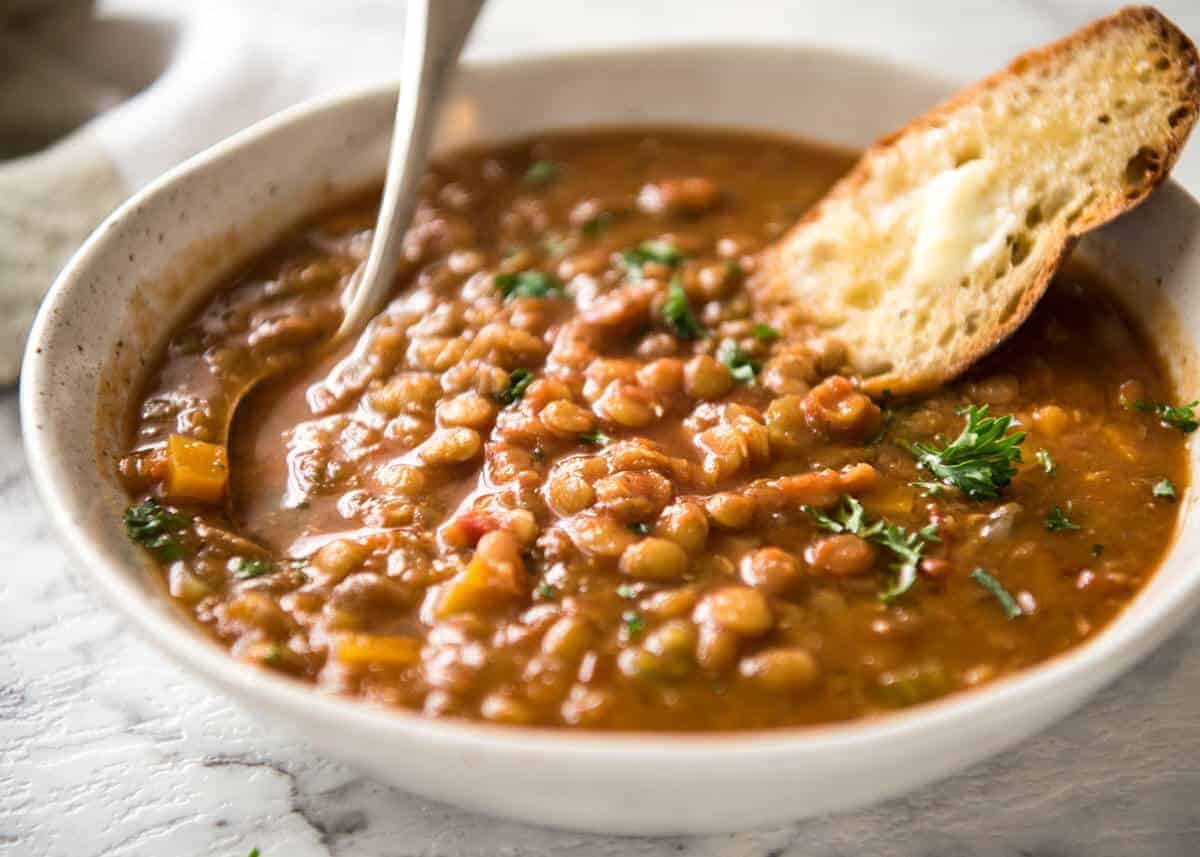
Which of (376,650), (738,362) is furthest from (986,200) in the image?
(376,650)

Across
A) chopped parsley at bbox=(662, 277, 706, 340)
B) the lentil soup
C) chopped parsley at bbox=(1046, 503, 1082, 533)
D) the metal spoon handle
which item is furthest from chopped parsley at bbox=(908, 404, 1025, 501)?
the metal spoon handle

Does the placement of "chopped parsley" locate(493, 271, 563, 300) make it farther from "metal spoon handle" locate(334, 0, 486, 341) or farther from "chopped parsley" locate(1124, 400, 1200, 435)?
"chopped parsley" locate(1124, 400, 1200, 435)

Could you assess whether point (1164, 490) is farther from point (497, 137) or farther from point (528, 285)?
point (497, 137)

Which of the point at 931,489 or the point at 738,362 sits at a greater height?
the point at 931,489

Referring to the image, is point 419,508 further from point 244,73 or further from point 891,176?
point 244,73

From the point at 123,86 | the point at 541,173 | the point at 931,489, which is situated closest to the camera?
the point at 931,489

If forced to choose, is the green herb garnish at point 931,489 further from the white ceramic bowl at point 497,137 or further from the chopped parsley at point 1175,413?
the chopped parsley at point 1175,413

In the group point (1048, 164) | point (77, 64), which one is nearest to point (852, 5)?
point (1048, 164)
